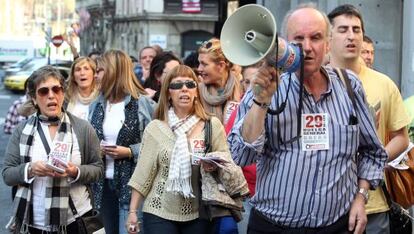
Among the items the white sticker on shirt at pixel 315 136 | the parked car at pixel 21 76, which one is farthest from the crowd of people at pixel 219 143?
the parked car at pixel 21 76

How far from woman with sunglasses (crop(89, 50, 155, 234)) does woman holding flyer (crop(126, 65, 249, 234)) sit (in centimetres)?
87

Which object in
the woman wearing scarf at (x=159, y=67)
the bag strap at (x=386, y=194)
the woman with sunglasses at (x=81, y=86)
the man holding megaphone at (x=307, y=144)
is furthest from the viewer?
the woman wearing scarf at (x=159, y=67)

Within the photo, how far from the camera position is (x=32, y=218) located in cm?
608

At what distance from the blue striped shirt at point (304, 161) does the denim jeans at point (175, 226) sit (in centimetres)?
187

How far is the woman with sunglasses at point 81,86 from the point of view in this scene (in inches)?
327

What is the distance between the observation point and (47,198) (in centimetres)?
604

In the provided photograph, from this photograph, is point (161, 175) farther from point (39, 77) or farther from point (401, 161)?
point (401, 161)

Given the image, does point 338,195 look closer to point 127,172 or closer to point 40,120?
point 40,120

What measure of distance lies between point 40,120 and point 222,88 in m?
1.66

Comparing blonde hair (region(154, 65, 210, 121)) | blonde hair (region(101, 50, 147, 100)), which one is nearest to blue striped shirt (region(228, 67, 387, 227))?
blonde hair (region(154, 65, 210, 121))

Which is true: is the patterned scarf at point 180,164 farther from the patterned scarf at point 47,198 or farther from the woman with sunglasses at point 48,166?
the patterned scarf at point 47,198

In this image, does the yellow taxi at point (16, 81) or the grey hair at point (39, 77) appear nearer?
the grey hair at point (39, 77)

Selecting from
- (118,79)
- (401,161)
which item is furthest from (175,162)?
(118,79)

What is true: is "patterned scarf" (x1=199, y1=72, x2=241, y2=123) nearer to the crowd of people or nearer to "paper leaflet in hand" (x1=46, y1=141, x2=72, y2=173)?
the crowd of people
